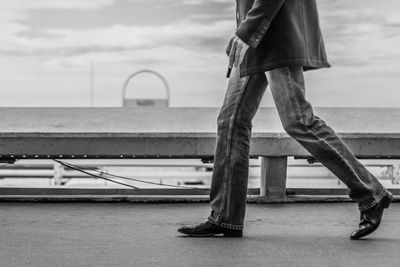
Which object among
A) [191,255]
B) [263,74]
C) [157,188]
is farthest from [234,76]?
[157,188]

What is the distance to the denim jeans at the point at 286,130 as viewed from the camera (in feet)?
16.5

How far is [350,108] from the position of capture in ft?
29.5

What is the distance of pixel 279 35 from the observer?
501cm

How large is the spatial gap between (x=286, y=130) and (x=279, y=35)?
0.57 meters

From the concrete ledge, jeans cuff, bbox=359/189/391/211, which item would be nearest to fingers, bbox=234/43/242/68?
jeans cuff, bbox=359/189/391/211

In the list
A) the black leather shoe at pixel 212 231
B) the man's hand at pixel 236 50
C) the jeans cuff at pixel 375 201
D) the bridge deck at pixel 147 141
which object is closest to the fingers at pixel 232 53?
the man's hand at pixel 236 50

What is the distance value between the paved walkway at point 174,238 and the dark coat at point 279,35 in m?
1.09

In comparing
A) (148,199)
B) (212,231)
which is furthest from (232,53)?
(148,199)

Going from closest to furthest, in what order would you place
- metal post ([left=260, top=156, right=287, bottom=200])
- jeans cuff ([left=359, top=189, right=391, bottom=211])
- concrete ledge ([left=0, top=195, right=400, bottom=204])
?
jeans cuff ([left=359, top=189, right=391, bottom=211]) < metal post ([left=260, top=156, right=287, bottom=200]) < concrete ledge ([left=0, top=195, right=400, bottom=204])

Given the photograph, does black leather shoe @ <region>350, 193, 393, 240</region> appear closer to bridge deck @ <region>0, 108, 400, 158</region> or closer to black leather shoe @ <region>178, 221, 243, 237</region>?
black leather shoe @ <region>178, 221, 243, 237</region>

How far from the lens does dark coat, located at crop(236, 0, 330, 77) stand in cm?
488

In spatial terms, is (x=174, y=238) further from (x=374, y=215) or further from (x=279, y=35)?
(x=279, y=35)

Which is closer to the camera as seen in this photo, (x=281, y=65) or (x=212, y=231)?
(x=281, y=65)

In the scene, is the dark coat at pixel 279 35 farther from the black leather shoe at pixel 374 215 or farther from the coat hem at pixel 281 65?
the black leather shoe at pixel 374 215
